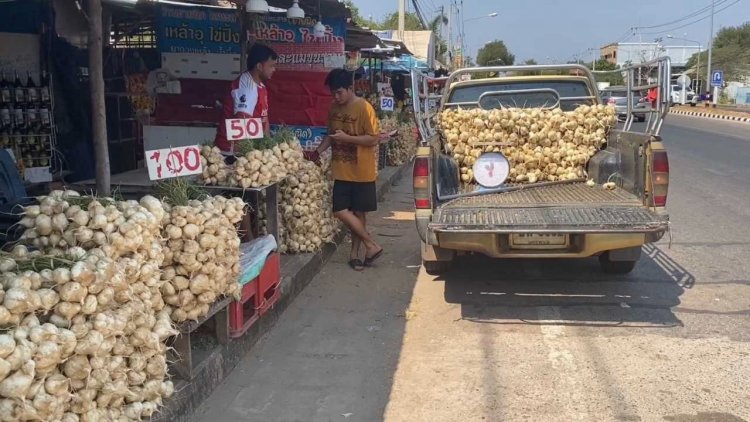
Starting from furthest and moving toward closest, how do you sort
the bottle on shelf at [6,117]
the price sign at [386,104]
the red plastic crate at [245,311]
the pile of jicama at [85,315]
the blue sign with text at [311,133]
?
the price sign at [386,104] → the blue sign with text at [311,133] → the bottle on shelf at [6,117] → the red plastic crate at [245,311] → the pile of jicama at [85,315]

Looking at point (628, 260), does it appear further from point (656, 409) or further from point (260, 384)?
point (260, 384)

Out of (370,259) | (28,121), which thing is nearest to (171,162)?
(370,259)

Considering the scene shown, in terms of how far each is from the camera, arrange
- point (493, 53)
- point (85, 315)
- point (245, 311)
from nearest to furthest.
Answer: point (85, 315), point (245, 311), point (493, 53)

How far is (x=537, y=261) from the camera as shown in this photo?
701cm

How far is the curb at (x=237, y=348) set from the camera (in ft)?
11.8

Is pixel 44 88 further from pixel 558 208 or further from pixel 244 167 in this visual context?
pixel 558 208

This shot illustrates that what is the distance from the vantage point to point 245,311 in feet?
15.8

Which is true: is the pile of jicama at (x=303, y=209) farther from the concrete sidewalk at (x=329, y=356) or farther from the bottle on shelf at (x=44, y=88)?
the bottle on shelf at (x=44, y=88)

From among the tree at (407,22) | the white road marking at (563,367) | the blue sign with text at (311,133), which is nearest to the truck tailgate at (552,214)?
the white road marking at (563,367)

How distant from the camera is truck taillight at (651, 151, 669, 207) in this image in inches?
206


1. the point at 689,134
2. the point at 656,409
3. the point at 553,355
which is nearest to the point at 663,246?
the point at 553,355

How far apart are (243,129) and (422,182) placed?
4.98 ft

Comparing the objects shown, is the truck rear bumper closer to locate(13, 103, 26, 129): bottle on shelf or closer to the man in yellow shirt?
the man in yellow shirt

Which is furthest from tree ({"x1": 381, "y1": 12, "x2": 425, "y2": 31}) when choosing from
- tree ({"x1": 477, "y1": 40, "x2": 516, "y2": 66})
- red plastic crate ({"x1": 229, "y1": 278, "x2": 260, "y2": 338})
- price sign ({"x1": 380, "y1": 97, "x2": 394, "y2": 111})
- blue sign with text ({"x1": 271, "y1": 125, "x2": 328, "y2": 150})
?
red plastic crate ({"x1": 229, "y1": 278, "x2": 260, "y2": 338})
